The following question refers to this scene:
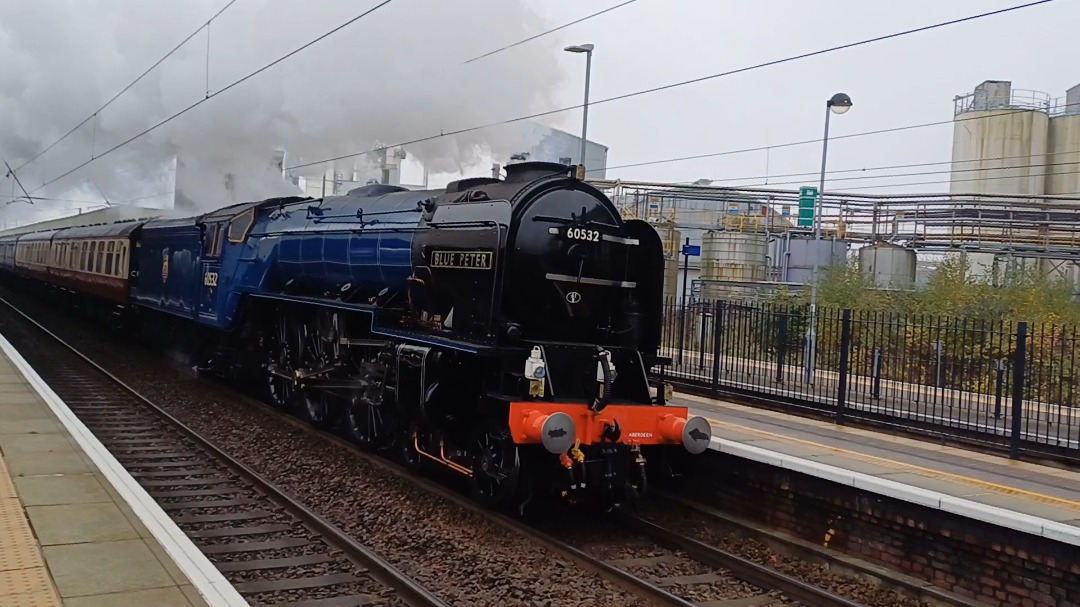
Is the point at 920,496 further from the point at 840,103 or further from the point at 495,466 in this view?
the point at 840,103

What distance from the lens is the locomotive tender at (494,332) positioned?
25.4ft

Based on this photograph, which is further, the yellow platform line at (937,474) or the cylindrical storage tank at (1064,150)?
the cylindrical storage tank at (1064,150)

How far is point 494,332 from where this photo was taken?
7.91m

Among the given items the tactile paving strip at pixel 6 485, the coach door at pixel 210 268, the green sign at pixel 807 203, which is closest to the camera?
the tactile paving strip at pixel 6 485

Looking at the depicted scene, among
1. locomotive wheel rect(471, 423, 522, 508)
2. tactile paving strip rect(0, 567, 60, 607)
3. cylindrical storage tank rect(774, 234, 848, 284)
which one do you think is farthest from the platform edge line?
cylindrical storage tank rect(774, 234, 848, 284)

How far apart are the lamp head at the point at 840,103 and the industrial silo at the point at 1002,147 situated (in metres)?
23.9

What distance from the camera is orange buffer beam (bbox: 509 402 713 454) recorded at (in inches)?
282

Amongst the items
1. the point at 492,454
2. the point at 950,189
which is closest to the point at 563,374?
the point at 492,454

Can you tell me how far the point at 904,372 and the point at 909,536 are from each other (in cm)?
565

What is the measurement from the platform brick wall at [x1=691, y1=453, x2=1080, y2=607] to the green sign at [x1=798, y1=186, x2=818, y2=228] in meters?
11.4

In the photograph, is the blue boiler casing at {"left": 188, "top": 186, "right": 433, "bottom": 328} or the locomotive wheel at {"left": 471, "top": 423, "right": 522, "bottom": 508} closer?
the locomotive wheel at {"left": 471, "top": 423, "right": 522, "bottom": 508}

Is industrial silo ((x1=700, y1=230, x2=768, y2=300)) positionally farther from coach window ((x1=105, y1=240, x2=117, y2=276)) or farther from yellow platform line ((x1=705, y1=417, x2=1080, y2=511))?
yellow platform line ((x1=705, y1=417, x2=1080, y2=511))

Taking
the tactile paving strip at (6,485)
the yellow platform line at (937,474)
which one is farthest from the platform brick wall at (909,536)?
the tactile paving strip at (6,485)

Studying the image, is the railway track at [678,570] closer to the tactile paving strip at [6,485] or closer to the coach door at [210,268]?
the tactile paving strip at [6,485]
